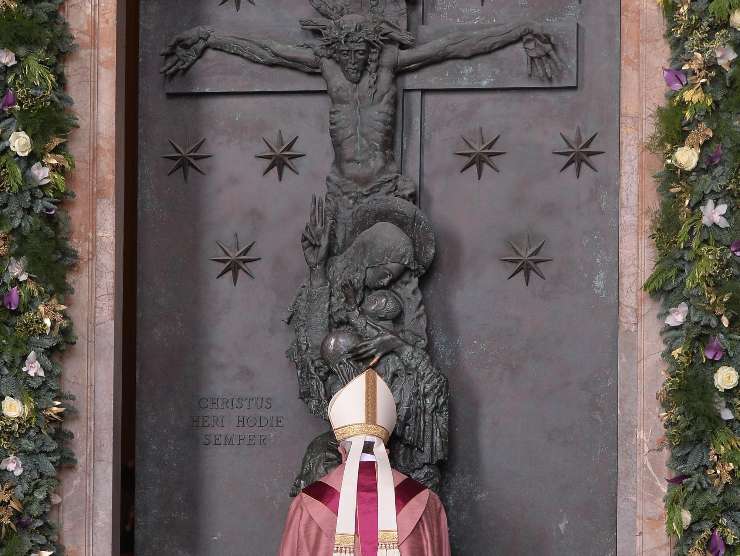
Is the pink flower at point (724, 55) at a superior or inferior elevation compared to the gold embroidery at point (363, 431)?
superior

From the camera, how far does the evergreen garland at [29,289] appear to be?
6.32m

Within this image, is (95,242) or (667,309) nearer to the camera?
(667,309)

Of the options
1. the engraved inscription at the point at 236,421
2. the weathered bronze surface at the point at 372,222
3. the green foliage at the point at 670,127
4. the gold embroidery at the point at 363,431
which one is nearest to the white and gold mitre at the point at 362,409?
the gold embroidery at the point at 363,431

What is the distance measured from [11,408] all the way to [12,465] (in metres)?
0.26

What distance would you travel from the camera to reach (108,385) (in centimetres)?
662

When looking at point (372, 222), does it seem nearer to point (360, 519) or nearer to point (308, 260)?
point (308, 260)

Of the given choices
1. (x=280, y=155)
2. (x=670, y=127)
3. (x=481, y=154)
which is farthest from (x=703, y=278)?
(x=280, y=155)

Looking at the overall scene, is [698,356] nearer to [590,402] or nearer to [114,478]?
[590,402]

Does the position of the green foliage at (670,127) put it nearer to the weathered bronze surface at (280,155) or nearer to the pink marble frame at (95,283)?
the weathered bronze surface at (280,155)

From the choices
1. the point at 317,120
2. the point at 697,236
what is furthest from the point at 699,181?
the point at 317,120

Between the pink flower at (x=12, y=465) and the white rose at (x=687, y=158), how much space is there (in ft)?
10.5

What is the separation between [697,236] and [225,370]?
2315 millimetres

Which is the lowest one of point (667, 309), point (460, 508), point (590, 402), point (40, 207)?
point (460, 508)

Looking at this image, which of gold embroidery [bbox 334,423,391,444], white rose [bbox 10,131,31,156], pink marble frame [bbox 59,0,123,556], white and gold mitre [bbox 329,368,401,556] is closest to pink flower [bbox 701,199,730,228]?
white and gold mitre [bbox 329,368,401,556]
